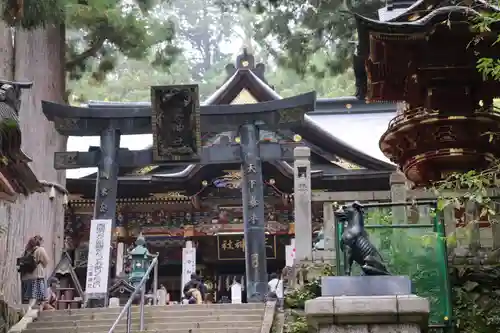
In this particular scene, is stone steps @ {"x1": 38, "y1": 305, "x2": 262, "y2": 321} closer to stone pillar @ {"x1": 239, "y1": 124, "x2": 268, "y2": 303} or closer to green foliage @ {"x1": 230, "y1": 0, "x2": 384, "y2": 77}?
stone pillar @ {"x1": 239, "y1": 124, "x2": 268, "y2": 303}

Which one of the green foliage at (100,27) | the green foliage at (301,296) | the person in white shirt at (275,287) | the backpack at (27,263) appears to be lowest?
the green foliage at (301,296)

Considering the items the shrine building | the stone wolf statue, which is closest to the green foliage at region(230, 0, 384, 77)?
the shrine building

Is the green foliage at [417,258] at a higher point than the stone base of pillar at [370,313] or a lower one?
higher

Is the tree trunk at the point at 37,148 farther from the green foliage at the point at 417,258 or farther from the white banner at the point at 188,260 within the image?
the green foliage at the point at 417,258

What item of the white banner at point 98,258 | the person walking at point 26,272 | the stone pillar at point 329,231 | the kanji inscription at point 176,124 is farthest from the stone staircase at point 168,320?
the kanji inscription at point 176,124

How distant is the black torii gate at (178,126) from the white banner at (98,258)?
1.67 meters

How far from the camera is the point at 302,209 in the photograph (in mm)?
10781

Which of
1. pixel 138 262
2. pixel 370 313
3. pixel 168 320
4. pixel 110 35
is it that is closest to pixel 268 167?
pixel 110 35

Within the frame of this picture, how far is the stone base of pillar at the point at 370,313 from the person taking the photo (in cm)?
594

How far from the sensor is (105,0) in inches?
576

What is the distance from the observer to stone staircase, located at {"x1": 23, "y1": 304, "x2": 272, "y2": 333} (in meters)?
10.0

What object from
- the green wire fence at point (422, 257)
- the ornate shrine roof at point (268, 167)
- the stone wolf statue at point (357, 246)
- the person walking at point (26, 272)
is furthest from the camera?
the ornate shrine roof at point (268, 167)

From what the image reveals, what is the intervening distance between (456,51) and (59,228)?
8.59 m

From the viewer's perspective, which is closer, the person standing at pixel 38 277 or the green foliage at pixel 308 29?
the person standing at pixel 38 277
